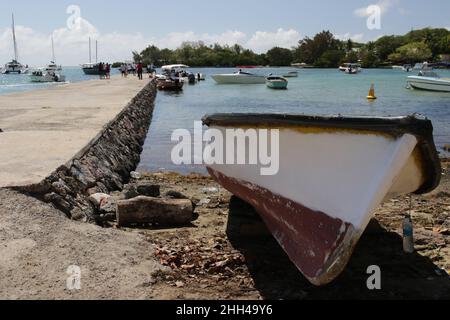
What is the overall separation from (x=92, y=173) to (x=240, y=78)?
5145 cm

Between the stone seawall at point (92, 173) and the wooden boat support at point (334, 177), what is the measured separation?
263 centimetres

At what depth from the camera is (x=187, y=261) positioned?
564 cm

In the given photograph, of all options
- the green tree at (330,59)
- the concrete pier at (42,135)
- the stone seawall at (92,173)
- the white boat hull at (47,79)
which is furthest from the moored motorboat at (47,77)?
the green tree at (330,59)

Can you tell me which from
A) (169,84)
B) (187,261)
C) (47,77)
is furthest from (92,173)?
(47,77)

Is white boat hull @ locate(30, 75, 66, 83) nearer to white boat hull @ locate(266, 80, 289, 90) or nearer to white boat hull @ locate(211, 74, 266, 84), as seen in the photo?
white boat hull @ locate(211, 74, 266, 84)

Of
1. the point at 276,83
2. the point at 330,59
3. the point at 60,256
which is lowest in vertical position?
the point at 60,256

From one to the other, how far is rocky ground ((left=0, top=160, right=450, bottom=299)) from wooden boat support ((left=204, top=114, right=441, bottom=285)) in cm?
45

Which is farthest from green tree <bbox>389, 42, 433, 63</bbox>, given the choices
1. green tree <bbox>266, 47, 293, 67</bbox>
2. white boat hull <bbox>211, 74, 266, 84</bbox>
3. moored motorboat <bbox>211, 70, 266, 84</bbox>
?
white boat hull <bbox>211, 74, 266, 84</bbox>

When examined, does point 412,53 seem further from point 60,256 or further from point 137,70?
point 60,256

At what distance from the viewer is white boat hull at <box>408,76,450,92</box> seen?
129 feet

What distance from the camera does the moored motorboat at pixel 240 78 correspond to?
5809 centimetres
